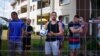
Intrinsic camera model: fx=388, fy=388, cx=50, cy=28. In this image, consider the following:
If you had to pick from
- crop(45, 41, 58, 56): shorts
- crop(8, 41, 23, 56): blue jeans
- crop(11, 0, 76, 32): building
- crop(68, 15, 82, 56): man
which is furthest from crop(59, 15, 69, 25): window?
crop(8, 41, 23, 56): blue jeans

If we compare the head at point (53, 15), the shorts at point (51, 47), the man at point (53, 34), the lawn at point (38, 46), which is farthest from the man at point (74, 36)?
the head at point (53, 15)

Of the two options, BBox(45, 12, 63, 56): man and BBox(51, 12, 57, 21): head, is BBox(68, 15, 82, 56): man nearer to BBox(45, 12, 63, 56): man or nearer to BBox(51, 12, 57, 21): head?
BBox(45, 12, 63, 56): man

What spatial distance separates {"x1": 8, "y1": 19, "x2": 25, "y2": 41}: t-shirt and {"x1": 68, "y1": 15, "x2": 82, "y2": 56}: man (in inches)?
42.7

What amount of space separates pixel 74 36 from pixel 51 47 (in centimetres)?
65

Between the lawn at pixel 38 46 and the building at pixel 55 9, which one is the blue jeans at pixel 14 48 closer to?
the lawn at pixel 38 46

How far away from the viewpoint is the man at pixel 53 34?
8.50 metres

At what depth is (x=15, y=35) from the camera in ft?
27.6

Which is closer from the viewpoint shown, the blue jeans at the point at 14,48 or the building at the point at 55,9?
the blue jeans at the point at 14,48

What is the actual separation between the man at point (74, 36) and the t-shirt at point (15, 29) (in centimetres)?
108

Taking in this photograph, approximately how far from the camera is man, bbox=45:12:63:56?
8500 millimetres

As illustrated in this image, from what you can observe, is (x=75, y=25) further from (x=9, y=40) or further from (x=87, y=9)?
(x=9, y=40)

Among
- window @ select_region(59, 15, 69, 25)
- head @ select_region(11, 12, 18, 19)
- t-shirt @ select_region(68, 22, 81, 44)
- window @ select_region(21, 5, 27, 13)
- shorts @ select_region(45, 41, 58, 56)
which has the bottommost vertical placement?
shorts @ select_region(45, 41, 58, 56)

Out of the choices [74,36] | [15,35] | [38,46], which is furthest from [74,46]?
[15,35]

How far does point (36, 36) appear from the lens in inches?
347
